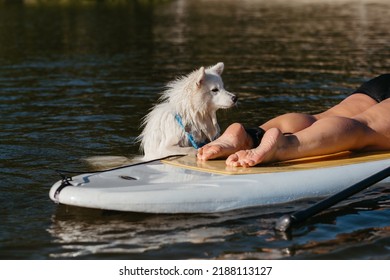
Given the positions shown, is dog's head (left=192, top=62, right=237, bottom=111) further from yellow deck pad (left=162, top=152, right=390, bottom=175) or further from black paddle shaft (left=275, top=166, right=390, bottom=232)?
black paddle shaft (left=275, top=166, right=390, bottom=232)

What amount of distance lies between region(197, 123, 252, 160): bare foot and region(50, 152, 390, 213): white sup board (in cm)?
10

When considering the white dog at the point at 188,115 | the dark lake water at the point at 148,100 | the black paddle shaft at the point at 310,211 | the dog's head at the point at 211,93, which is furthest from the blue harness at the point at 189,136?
the black paddle shaft at the point at 310,211

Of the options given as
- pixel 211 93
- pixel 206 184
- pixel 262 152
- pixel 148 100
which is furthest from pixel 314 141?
pixel 148 100

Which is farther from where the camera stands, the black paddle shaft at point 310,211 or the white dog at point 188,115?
the white dog at point 188,115

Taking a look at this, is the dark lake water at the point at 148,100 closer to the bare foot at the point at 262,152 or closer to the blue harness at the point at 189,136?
the bare foot at the point at 262,152

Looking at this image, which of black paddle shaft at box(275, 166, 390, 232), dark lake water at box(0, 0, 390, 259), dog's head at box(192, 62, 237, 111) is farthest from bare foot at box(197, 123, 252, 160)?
black paddle shaft at box(275, 166, 390, 232)

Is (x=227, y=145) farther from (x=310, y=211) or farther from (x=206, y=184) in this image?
(x=310, y=211)

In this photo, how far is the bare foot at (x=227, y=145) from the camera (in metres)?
8.58

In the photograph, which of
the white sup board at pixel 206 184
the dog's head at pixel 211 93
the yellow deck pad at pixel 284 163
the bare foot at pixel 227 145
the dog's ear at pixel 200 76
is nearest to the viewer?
the white sup board at pixel 206 184

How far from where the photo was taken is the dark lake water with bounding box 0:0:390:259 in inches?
284

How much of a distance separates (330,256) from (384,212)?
4.99 feet

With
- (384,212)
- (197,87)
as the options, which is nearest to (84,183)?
(197,87)

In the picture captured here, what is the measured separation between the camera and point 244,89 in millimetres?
16453

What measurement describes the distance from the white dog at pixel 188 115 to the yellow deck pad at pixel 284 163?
1.45ft
